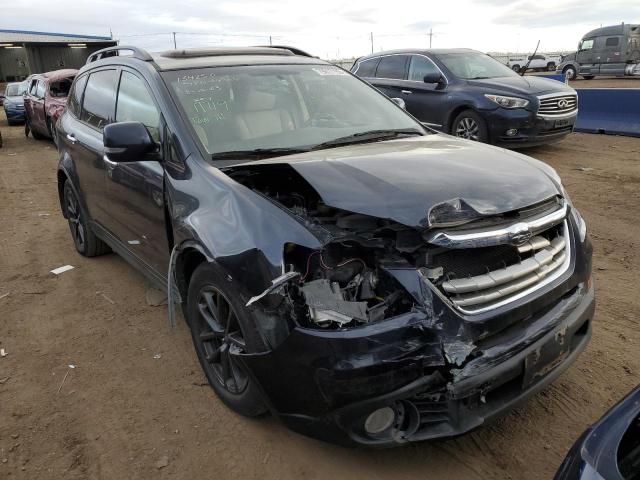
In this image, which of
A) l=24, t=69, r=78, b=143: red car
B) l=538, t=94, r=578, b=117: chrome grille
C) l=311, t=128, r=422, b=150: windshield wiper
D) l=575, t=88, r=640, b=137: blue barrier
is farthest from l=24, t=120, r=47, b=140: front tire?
l=311, t=128, r=422, b=150: windshield wiper

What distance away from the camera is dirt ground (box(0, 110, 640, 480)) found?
2535 mm

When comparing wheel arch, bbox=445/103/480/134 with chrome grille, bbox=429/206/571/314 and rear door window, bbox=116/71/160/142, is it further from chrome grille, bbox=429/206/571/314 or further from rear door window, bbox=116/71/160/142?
chrome grille, bbox=429/206/571/314

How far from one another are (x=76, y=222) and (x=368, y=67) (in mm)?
7386

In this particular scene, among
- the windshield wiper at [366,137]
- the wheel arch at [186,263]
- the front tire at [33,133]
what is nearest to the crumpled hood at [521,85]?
the windshield wiper at [366,137]

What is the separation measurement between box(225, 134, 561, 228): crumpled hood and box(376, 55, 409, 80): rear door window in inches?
305

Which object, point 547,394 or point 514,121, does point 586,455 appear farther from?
point 514,121

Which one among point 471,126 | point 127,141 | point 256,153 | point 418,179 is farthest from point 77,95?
point 471,126

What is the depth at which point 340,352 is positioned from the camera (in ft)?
6.82

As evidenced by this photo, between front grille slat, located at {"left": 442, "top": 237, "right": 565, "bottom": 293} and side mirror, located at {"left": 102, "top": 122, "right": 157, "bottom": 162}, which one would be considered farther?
side mirror, located at {"left": 102, "top": 122, "right": 157, "bottom": 162}

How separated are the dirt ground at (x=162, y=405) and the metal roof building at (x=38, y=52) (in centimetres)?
4384

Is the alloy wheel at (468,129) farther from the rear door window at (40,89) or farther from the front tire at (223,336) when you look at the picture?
the rear door window at (40,89)

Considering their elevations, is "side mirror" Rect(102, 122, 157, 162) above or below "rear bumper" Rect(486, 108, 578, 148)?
above

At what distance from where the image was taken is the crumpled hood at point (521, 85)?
869cm

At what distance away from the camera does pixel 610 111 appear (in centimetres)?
1078
